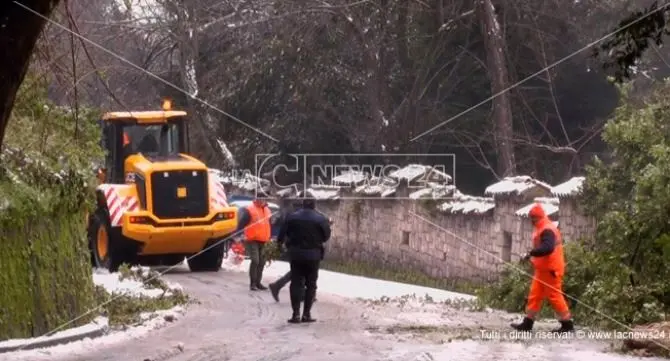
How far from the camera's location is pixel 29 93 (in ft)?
50.8

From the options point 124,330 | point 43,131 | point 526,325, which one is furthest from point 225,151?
A: point 526,325

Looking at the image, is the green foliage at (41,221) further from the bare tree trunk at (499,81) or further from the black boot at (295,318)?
the bare tree trunk at (499,81)

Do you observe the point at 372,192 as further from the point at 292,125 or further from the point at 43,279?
the point at 43,279

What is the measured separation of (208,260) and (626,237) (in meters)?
10.9

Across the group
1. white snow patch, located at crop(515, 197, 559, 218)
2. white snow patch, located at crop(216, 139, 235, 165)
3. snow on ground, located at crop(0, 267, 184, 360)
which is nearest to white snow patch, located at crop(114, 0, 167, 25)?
white snow patch, located at crop(216, 139, 235, 165)

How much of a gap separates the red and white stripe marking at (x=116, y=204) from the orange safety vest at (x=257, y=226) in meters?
3.85

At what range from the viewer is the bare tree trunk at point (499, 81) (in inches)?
1102

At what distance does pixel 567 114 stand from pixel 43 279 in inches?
754

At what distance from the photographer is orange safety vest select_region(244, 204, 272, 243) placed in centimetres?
2034

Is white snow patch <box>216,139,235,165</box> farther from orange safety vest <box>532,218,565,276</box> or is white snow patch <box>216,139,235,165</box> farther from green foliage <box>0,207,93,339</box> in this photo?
orange safety vest <box>532,218,565,276</box>

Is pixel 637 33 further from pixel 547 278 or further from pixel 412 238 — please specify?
pixel 412 238

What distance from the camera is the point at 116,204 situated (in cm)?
2402

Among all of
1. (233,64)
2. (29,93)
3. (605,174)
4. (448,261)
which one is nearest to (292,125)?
(233,64)

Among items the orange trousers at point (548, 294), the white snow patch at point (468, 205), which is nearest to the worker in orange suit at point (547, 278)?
the orange trousers at point (548, 294)
